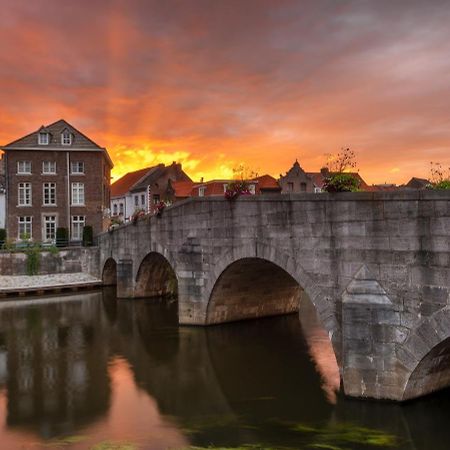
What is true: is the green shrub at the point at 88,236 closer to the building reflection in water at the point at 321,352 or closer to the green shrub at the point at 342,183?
the building reflection in water at the point at 321,352

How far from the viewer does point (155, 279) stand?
95.9 feet

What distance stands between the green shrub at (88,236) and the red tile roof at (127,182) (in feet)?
69.3

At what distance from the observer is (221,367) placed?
1556cm

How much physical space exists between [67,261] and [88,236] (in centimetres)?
511

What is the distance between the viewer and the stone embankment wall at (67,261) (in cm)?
3594

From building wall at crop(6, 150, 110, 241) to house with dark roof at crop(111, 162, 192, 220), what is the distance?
9.79 meters

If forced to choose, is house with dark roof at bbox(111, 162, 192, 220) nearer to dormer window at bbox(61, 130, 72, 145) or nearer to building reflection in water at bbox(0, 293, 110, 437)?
dormer window at bbox(61, 130, 72, 145)

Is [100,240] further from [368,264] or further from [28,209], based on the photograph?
[368,264]

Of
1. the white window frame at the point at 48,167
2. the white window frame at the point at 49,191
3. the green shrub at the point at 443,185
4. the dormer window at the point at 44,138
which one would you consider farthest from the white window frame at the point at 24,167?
the green shrub at the point at 443,185

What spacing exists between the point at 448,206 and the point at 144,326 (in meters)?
15.1

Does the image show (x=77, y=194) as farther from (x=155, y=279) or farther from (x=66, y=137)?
(x=155, y=279)

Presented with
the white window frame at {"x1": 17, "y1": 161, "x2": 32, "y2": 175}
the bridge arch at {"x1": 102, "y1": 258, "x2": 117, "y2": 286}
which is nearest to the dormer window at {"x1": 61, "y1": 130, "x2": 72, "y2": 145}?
the white window frame at {"x1": 17, "y1": 161, "x2": 32, "y2": 175}

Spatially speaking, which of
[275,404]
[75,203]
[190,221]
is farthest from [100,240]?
[275,404]

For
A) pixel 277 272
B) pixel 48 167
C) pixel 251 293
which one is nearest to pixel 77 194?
pixel 48 167
